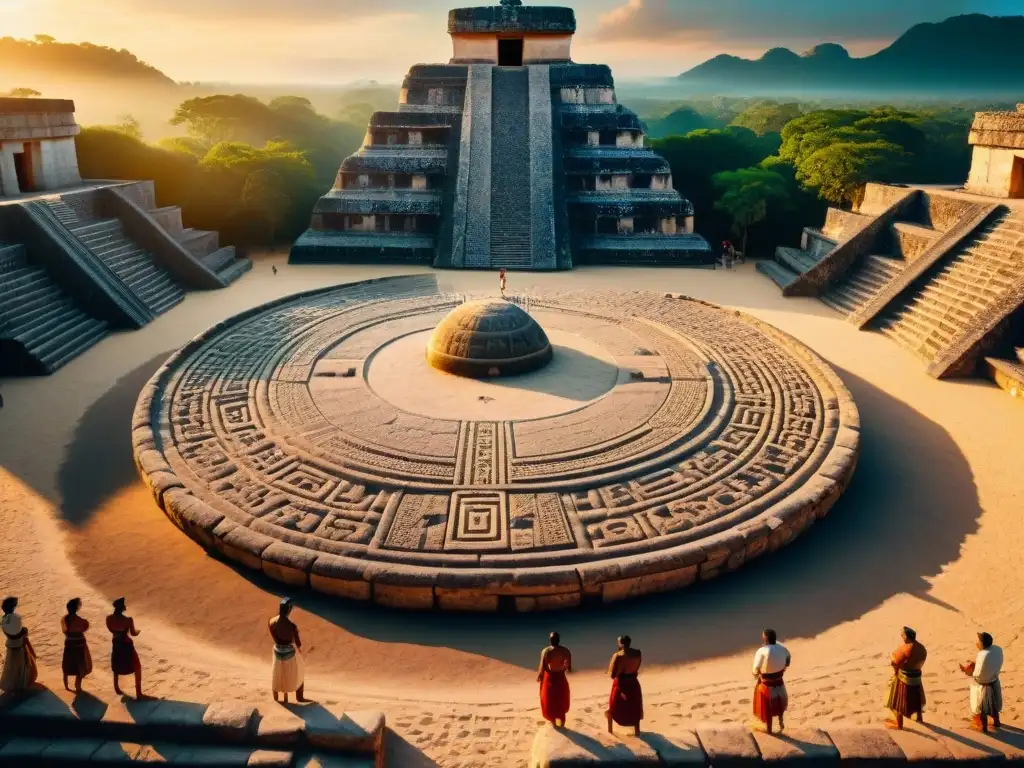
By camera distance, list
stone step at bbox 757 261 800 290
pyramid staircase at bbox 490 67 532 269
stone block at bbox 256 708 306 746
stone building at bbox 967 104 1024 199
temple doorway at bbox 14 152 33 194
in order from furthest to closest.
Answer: pyramid staircase at bbox 490 67 532 269, stone step at bbox 757 261 800 290, temple doorway at bbox 14 152 33 194, stone building at bbox 967 104 1024 199, stone block at bbox 256 708 306 746

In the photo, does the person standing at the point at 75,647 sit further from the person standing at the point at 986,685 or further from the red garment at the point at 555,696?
the person standing at the point at 986,685

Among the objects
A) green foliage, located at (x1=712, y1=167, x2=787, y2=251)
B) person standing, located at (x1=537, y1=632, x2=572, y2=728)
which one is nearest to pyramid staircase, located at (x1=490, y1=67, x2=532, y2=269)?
green foliage, located at (x1=712, y1=167, x2=787, y2=251)

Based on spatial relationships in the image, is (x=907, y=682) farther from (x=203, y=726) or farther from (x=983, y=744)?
(x=203, y=726)

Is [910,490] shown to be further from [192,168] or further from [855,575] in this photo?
[192,168]

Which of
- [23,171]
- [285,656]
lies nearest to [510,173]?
[23,171]

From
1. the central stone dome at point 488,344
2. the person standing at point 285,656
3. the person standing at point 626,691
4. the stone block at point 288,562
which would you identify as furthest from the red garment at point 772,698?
the central stone dome at point 488,344

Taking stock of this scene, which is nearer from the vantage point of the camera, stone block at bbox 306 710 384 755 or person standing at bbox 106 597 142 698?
stone block at bbox 306 710 384 755

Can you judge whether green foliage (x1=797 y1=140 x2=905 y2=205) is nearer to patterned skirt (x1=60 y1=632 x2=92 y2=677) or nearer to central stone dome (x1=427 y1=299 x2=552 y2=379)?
central stone dome (x1=427 y1=299 x2=552 y2=379)
